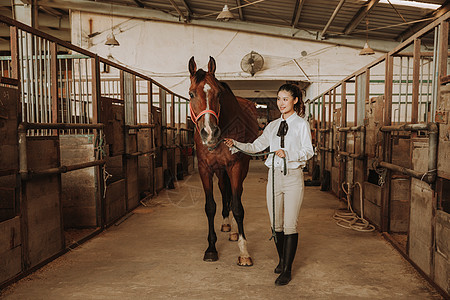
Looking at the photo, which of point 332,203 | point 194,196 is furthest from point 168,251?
point 332,203

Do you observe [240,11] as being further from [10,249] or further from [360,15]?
[10,249]

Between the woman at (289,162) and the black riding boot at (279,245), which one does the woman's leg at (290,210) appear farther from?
the black riding boot at (279,245)

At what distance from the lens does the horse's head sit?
2.20 metres

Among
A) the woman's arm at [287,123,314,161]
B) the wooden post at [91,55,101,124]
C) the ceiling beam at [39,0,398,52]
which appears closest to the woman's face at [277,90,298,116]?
the woman's arm at [287,123,314,161]

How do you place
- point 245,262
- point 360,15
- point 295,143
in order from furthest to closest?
point 360,15, point 245,262, point 295,143

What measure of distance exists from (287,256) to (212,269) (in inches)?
24.0

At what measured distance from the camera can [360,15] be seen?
8312 mm

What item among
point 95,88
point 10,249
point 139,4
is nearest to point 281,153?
point 10,249

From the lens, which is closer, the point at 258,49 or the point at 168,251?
the point at 168,251

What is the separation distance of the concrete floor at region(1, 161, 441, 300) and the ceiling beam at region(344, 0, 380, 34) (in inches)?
233

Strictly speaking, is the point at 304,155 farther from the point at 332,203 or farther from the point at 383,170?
the point at 332,203

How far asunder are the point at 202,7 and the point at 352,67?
5.14 meters

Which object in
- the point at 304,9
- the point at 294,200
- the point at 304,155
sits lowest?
the point at 294,200

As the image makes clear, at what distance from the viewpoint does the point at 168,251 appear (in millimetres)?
2846
